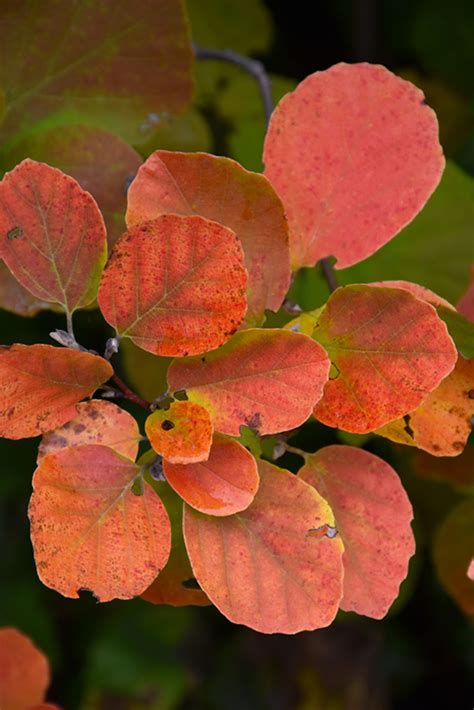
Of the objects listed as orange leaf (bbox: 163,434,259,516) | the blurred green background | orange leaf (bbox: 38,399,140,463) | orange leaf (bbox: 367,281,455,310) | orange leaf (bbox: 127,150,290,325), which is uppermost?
orange leaf (bbox: 127,150,290,325)

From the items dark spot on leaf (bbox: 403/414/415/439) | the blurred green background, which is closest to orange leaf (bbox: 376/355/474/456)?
dark spot on leaf (bbox: 403/414/415/439)

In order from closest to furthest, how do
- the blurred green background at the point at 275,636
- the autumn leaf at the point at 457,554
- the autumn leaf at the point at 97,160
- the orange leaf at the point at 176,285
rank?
the orange leaf at the point at 176,285 → the autumn leaf at the point at 97,160 → the autumn leaf at the point at 457,554 → the blurred green background at the point at 275,636

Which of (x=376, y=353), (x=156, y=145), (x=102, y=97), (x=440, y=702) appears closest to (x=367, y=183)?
(x=376, y=353)

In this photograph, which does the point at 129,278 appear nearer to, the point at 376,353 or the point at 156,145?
the point at 376,353

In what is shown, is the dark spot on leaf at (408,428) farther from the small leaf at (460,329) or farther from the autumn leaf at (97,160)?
the autumn leaf at (97,160)

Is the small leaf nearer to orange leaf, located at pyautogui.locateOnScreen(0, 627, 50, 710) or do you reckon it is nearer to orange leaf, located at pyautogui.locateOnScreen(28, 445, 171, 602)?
orange leaf, located at pyautogui.locateOnScreen(28, 445, 171, 602)

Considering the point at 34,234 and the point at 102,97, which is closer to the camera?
the point at 34,234

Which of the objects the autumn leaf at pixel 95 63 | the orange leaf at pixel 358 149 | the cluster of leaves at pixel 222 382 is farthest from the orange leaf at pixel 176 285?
the autumn leaf at pixel 95 63
